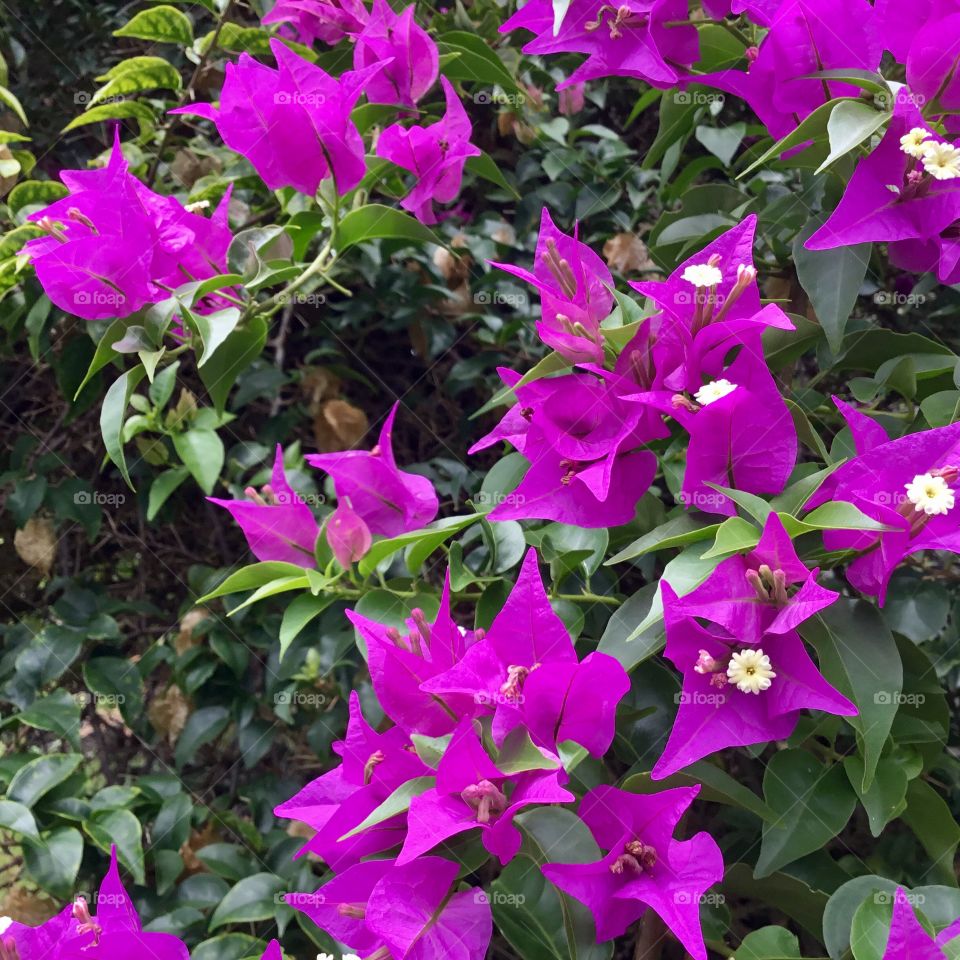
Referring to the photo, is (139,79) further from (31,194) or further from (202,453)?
(202,453)

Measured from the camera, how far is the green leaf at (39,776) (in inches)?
39.8

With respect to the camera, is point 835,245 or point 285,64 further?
point 285,64

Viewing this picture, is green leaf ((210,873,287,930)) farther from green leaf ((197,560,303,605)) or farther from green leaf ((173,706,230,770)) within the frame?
green leaf ((197,560,303,605))

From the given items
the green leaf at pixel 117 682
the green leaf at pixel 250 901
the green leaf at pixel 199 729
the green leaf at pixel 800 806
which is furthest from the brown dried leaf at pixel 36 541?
the green leaf at pixel 800 806

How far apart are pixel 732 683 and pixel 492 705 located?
133mm

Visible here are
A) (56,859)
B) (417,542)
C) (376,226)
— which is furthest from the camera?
(56,859)

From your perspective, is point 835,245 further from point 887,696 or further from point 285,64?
point 285,64

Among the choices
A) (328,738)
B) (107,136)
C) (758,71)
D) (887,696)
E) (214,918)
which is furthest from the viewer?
(107,136)

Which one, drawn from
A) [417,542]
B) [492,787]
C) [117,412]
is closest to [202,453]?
[117,412]

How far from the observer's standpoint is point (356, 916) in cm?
65

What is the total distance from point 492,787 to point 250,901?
54cm

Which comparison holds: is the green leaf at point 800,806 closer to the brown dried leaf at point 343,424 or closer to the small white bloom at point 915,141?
the small white bloom at point 915,141

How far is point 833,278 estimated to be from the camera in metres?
0.71

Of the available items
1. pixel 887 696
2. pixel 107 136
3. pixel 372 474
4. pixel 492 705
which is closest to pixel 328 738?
pixel 372 474
